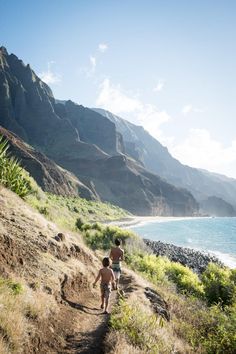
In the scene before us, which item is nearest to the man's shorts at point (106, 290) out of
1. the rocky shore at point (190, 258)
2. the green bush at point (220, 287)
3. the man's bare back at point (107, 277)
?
the man's bare back at point (107, 277)

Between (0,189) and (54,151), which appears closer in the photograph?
(0,189)

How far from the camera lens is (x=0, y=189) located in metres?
12.1

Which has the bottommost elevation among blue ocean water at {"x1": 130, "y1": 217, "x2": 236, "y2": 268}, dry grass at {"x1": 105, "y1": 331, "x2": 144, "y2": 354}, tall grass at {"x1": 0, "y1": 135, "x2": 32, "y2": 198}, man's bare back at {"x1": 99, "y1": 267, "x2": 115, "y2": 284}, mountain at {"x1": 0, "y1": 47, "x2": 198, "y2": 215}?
dry grass at {"x1": 105, "y1": 331, "x2": 144, "y2": 354}

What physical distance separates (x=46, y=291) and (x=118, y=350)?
293 cm

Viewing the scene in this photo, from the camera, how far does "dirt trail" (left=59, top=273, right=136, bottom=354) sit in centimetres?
744

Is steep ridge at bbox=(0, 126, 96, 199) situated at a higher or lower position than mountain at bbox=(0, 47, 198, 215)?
lower

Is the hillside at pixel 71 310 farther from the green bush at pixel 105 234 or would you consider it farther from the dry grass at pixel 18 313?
the green bush at pixel 105 234

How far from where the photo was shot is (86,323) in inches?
353

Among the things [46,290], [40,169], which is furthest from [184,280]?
[40,169]

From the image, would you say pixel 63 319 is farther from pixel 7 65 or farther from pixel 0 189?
pixel 7 65

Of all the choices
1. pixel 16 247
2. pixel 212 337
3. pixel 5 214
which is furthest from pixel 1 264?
pixel 212 337

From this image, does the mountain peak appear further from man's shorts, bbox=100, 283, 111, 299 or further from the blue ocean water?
man's shorts, bbox=100, 283, 111, 299

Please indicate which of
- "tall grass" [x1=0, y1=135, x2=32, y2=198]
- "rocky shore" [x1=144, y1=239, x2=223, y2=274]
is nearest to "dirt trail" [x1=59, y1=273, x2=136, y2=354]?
"tall grass" [x1=0, y1=135, x2=32, y2=198]

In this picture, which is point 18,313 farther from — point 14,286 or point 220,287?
point 220,287
